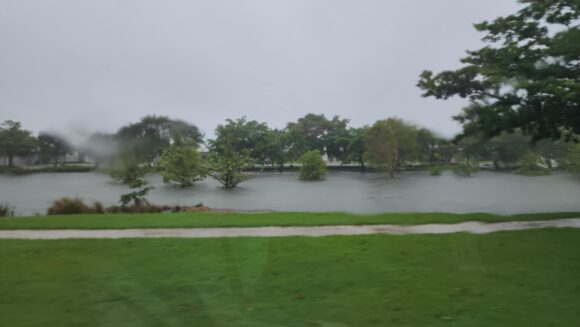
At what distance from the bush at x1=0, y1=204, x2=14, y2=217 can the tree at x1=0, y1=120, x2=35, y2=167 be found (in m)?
3.97

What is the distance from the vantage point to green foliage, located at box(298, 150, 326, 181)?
21812 millimetres

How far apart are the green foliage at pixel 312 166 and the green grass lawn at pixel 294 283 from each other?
11.9 m

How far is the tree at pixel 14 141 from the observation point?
44.6 ft

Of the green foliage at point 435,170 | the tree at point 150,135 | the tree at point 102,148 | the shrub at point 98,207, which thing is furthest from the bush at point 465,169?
the shrub at point 98,207

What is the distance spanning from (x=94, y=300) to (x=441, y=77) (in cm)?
1370

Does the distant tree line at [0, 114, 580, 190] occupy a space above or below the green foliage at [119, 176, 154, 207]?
above

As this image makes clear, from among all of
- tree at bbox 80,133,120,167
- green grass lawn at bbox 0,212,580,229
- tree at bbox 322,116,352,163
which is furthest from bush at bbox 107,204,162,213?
tree at bbox 80,133,120,167

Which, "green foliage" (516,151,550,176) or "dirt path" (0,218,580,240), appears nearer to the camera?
"dirt path" (0,218,580,240)

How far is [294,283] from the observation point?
21.8 ft

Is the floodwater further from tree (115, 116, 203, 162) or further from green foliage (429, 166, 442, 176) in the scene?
tree (115, 116, 203, 162)

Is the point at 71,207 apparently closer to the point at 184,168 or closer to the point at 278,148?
the point at 184,168

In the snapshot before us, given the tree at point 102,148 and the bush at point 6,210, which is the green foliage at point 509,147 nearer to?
the tree at point 102,148

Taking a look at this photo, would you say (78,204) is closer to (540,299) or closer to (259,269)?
(259,269)

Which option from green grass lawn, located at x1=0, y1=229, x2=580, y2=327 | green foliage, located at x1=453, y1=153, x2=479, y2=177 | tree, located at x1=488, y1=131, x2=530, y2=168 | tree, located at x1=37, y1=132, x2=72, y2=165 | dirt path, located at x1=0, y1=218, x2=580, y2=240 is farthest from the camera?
green foliage, located at x1=453, y1=153, x2=479, y2=177
